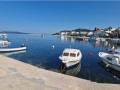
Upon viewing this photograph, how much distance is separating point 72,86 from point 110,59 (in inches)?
462

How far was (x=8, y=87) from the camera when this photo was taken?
5332 mm

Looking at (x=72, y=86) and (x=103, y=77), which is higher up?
(x=72, y=86)

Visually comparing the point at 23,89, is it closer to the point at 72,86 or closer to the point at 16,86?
the point at 16,86

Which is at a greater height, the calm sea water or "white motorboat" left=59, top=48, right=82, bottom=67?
"white motorboat" left=59, top=48, right=82, bottom=67

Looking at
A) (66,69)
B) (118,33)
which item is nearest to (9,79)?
(66,69)

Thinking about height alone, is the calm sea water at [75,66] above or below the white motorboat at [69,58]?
below

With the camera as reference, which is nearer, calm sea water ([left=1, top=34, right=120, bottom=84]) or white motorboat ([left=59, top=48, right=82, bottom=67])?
calm sea water ([left=1, top=34, right=120, bottom=84])

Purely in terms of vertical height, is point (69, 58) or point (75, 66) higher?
point (69, 58)

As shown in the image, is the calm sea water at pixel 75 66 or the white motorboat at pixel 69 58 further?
the white motorboat at pixel 69 58

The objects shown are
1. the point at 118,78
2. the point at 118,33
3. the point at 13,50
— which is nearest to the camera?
the point at 118,78

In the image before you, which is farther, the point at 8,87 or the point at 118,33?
the point at 118,33

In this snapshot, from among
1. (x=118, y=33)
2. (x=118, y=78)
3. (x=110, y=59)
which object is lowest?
(x=118, y=78)

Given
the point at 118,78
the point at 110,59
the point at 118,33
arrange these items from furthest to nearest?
the point at 118,33
the point at 110,59
the point at 118,78

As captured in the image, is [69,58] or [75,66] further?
[75,66]
